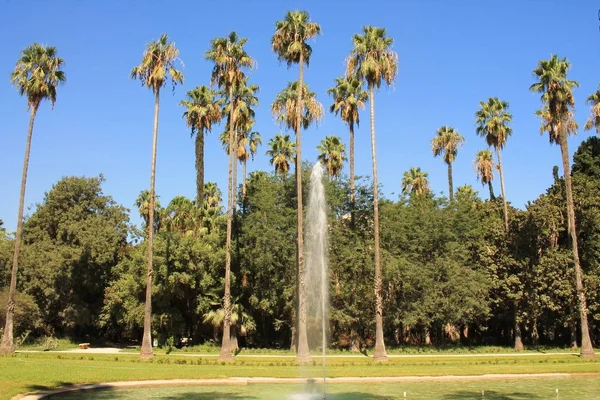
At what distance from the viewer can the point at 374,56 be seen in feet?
107

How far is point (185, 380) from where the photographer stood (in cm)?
1794

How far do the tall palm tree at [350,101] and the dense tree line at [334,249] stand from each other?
0.43 ft

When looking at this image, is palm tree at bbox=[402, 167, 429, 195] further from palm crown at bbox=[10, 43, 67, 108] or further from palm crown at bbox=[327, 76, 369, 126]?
palm crown at bbox=[10, 43, 67, 108]

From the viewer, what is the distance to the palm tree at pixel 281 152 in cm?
4681

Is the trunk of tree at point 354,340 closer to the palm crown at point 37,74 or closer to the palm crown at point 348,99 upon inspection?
the palm crown at point 348,99

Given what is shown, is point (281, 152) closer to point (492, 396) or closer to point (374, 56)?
point (374, 56)

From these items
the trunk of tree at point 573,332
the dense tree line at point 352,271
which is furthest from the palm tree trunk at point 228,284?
the trunk of tree at point 573,332

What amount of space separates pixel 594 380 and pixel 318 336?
830 inches

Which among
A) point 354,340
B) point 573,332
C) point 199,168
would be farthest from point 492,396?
point 199,168

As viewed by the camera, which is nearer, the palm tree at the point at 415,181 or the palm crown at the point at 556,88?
the palm crown at the point at 556,88

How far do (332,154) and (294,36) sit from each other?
1466cm

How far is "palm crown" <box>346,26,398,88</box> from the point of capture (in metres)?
32.2

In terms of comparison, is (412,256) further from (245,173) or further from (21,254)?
(21,254)

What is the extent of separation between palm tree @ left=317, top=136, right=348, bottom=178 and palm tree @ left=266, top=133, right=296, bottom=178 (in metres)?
2.53
